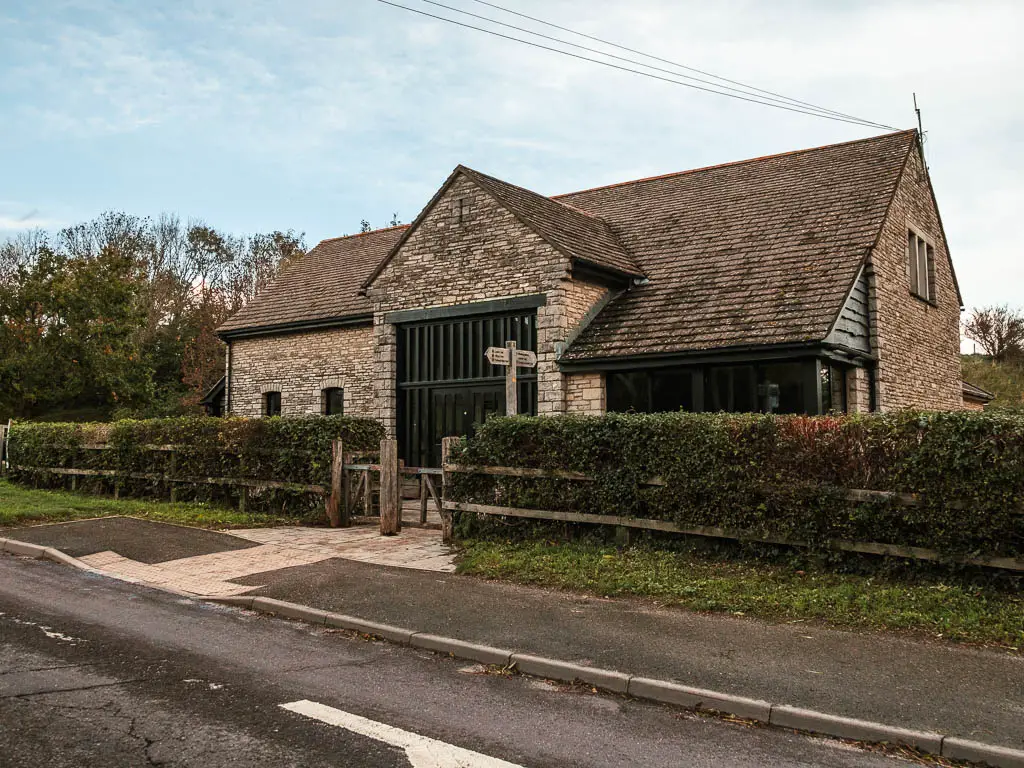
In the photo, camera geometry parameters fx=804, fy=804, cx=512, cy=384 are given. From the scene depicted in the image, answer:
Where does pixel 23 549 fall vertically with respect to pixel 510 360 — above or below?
below

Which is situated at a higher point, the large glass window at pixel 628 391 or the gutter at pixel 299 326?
the gutter at pixel 299 326

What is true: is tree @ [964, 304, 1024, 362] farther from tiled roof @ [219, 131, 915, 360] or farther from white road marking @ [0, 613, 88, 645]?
white road marking @ [0, 613, 88, 645]

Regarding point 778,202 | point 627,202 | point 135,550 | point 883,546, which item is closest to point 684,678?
point 883,546

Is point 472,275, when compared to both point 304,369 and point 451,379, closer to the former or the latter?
point 451,379

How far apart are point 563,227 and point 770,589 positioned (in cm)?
1066

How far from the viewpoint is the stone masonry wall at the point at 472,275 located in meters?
15.3

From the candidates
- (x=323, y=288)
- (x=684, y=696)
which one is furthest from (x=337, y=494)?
(x=323, y=288)

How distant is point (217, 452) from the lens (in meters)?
14.9

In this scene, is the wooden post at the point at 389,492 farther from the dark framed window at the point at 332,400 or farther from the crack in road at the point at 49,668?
the dark framed window at the point at 332,400

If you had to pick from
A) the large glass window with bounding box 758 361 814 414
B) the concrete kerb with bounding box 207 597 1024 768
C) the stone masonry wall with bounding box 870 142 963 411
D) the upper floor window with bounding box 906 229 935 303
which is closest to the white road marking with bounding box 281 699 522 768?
the concrete kerb with bounding box 207 597 1024 768

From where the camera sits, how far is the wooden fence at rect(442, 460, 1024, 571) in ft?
25.2

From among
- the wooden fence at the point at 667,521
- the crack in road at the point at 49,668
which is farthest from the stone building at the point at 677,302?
the crack in road at the point at 49,668

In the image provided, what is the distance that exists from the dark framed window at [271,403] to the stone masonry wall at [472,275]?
18.7 feet

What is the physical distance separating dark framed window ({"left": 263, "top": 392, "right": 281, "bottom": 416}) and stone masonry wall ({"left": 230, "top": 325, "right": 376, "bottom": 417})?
13 cm
